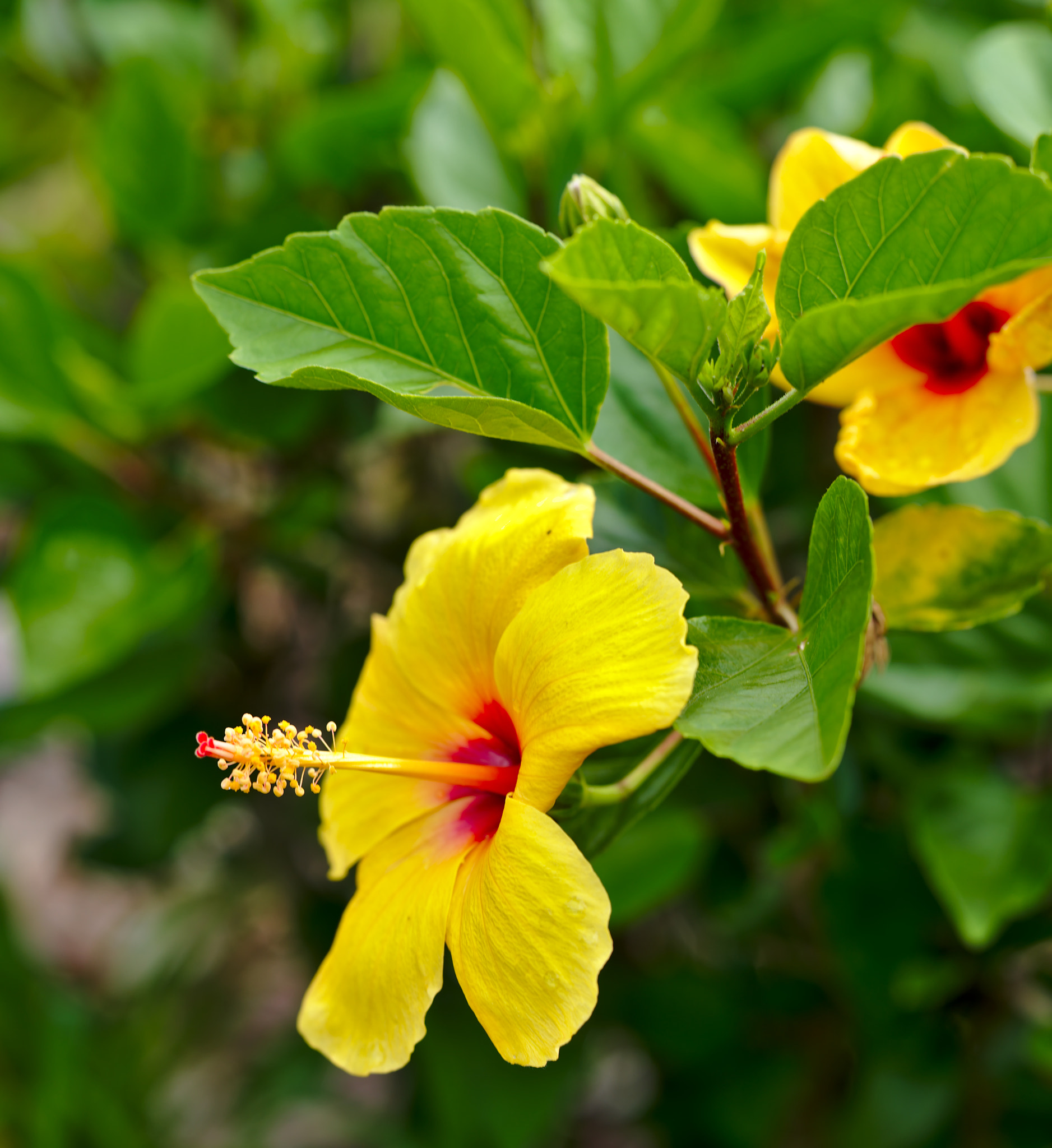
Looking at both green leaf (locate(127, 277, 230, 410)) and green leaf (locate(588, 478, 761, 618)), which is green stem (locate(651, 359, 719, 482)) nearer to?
green leaf (locate(588, 478, 761, 618))

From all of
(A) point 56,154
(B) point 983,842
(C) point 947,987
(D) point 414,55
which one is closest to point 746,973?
(C) point 947,987

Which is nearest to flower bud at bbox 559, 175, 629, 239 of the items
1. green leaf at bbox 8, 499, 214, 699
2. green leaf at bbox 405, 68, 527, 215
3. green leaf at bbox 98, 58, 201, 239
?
green leaf at bbox 405, 68, 527, 215

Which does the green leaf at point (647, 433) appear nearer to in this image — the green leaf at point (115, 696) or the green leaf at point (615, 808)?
the green leaf at point (615, 808)

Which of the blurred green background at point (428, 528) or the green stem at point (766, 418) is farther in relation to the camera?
the blurred green background at point (428, 528)

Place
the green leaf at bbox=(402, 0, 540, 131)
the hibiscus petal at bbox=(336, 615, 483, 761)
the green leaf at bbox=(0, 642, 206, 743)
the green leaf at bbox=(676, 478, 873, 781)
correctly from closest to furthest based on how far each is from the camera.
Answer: the green leaf at bbox=(676, 478, 873, 781), the hibiscus petal at bbox=(336, 615, 483, 761), the green leaf at bbox=(402, 0, 540, 131), the green leaf at bbox=(0, 642, 206, 743)

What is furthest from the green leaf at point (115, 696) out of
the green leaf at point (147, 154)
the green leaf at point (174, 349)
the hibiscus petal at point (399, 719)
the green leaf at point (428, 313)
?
the green leaf at point (428, 313)

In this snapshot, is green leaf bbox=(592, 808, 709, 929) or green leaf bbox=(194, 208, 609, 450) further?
green leaf bbox=(592, 808, 709, 929)
